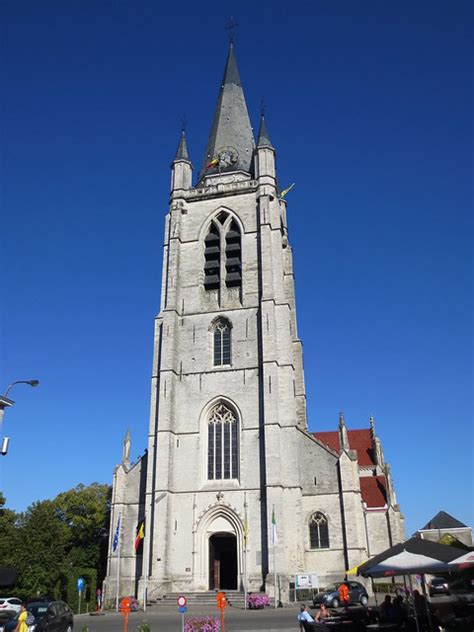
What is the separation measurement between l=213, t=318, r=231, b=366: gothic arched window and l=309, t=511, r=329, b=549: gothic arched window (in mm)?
9100

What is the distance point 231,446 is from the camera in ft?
90.6

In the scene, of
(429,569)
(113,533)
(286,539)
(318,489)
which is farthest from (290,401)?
(429,569)

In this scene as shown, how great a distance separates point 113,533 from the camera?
88.4ft

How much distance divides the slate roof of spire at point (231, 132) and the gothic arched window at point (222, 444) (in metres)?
17.2

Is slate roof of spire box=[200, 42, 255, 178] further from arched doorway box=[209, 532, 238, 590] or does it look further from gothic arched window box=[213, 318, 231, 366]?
arched doorway box=[209, 532, 238, 590]

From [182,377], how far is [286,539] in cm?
988

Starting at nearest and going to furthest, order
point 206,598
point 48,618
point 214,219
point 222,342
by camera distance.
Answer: point 48,618, point 206,598, point 222,342, point 214,219

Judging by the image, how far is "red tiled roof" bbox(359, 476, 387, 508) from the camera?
3378 cm

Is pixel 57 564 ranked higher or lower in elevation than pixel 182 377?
lower

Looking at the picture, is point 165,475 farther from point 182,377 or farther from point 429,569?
point 429,569

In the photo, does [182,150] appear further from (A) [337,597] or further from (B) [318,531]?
(A) [337,597]

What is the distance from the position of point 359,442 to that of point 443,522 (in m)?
25.9

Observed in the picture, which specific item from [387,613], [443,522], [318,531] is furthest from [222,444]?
[443,522]

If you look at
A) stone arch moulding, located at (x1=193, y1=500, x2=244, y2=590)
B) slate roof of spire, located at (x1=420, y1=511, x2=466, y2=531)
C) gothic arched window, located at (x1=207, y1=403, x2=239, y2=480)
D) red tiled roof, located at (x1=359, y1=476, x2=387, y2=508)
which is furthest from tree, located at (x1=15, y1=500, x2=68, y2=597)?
slate roof of spire, located at (x1=420, y1=511, x2=466, y2=531)
